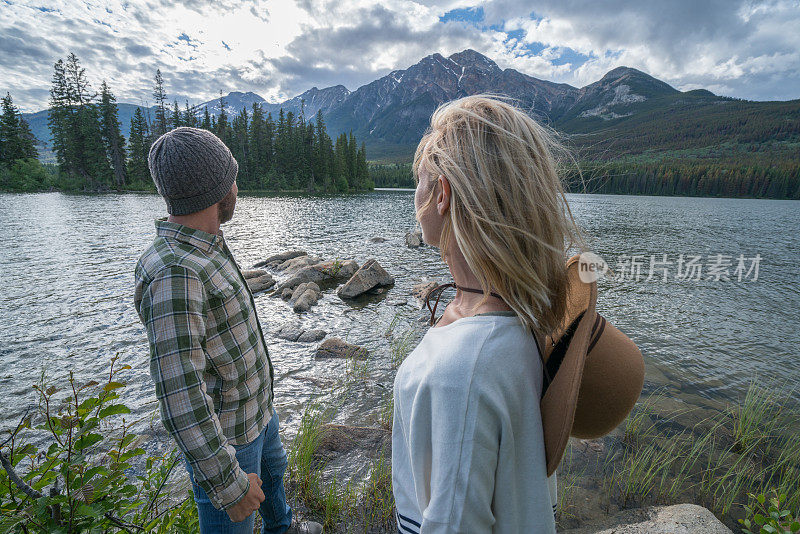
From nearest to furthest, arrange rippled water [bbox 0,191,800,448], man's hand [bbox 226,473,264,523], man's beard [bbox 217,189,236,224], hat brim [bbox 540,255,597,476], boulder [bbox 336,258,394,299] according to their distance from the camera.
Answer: hat brim [bbox 540,255,597,476], man's hand [bbox 226,473,264,523], man's beard [bbox 217,189,236,224], rippled water [bbox 0,191,800,448], boulder [bbox 336,258,394,299]

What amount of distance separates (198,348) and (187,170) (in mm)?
1002

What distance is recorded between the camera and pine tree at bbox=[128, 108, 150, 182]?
2203 inches

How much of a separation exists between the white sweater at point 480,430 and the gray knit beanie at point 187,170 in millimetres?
1729

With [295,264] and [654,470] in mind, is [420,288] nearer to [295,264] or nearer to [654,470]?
[295,264]

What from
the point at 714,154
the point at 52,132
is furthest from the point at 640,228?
the point at 714,154

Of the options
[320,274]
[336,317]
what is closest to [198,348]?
[336,317]

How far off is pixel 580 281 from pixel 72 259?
19.4 m

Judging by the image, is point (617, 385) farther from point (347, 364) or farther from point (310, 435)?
point (347, 364)

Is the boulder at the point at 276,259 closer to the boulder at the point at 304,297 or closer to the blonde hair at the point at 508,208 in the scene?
the boulder at the point at 304,297

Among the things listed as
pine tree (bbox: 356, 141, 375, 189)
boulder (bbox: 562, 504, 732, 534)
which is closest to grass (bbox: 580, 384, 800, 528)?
boulder (bbox: 562, 504, 732, 534)

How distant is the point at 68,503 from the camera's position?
159cm

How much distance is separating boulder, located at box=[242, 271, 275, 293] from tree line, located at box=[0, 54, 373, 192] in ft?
176

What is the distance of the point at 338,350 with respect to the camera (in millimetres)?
7871

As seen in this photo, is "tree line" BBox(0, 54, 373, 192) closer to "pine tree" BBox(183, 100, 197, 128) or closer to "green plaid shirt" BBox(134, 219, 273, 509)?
"pine tree" BBox(183, 100, 197, 128)
